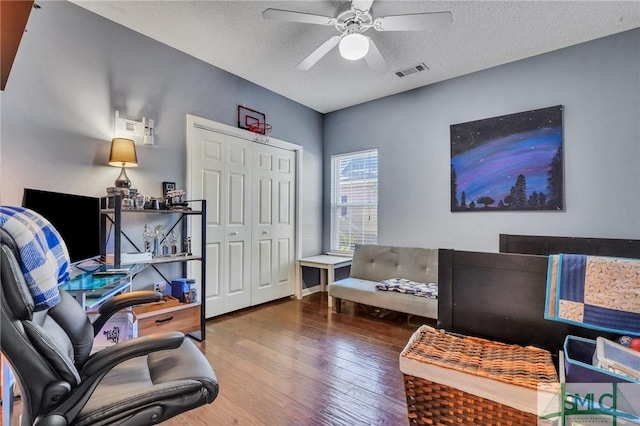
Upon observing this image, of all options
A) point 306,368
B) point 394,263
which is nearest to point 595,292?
point 306,368

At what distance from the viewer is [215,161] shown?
3322 millimetres

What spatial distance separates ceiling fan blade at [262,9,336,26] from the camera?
6.38 ft

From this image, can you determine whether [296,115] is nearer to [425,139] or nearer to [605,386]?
[425,139]

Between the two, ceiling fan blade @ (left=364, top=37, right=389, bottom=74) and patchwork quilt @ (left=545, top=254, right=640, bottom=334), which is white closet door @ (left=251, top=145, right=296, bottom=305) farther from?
patchwork quilt @ (left=545, top=254, right=640, bottom=334)

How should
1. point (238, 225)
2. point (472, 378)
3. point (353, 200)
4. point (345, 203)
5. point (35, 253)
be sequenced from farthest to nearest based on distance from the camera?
1. point (345, 203)
2. point (353, 200)
3. point (238, 225)
4. point (472, 378)
5. point (35, 253)

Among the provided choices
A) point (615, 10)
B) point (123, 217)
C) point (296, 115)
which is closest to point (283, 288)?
point (123, 217)

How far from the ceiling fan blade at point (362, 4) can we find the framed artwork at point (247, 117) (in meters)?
1.91

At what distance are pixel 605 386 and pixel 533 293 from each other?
0.35m

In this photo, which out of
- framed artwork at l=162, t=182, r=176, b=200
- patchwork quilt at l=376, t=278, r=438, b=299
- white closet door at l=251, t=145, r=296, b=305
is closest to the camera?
framed artwork at l=162, t=182, r=176, b=200

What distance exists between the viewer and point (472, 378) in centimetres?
99

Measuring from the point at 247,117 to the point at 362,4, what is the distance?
2021mm

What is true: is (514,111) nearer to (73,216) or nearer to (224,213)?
(224,213)

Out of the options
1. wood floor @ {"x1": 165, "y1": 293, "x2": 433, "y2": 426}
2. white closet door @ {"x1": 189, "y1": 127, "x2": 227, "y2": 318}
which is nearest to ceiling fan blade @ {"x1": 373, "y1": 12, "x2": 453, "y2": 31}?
white closet door @ {"x1": 189, "y1": 127, "x2": 227, "y2": 318}

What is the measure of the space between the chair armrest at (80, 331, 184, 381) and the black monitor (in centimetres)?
124
